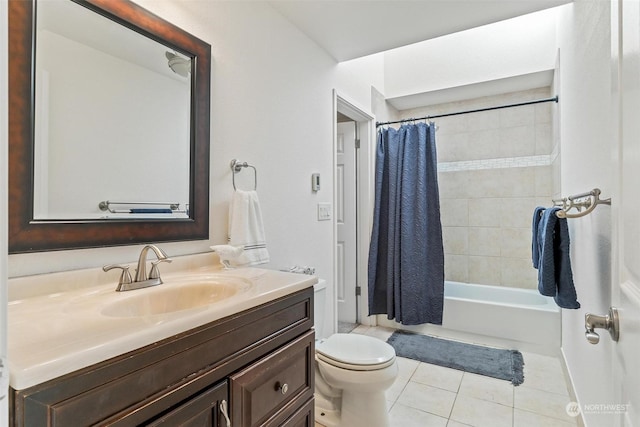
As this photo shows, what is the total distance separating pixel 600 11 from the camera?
121cm

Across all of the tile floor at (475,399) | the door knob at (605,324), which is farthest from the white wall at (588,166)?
the door knob at (605,324)

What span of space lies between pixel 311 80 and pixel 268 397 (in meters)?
1.84

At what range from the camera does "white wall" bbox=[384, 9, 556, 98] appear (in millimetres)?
2582

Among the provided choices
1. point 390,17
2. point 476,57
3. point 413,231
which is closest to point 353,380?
point 413,231

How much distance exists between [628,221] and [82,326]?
110 centimetres

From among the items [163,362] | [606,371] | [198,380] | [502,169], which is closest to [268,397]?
[198,380]

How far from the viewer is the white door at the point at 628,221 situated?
1.73ft

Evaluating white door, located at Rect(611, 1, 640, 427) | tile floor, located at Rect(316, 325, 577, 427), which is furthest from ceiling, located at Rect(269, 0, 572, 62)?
tile floor, located at Rect(316, 325, 577, 427)

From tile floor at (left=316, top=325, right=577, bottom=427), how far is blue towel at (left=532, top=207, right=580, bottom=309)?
734 millimetres

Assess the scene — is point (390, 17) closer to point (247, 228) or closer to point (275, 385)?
point (247, 228)

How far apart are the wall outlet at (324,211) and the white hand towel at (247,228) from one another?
77cm

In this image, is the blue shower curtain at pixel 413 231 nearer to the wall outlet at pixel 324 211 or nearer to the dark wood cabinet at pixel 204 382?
the wall outlet at pixel 324 211

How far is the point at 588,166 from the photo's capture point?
1426 millimetres

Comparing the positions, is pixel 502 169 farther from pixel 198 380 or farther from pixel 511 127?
pixel 198 380
